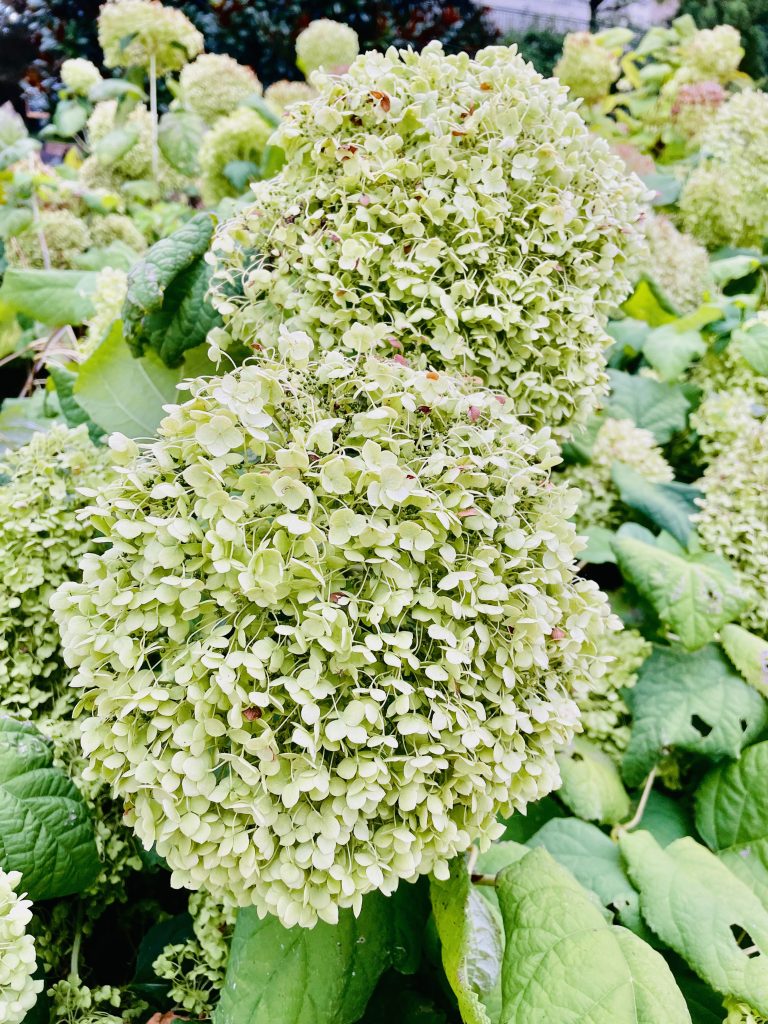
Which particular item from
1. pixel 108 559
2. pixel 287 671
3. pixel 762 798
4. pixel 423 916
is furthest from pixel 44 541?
pixel 762 798

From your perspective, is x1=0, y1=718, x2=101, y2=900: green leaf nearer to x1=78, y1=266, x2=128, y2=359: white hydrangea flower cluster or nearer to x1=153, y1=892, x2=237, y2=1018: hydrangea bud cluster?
x1=153, y1=892, x2=237, y2=1018: hydrangea bud cluster

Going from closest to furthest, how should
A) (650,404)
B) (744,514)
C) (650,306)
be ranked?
(744,514), (650,404), (650,306)

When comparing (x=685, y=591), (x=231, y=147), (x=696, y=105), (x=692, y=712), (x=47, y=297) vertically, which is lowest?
(x=692, y=712)

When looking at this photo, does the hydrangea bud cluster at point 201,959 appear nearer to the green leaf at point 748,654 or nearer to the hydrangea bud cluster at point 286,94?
the green leaf at point 748,654

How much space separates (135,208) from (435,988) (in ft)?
7.17

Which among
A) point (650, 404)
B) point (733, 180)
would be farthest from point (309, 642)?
point (733, 180)

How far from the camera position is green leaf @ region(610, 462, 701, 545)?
46.9 inches

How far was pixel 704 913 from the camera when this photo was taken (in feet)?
2.52

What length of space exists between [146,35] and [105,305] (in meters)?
1.15

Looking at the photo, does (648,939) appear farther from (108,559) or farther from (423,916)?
(108,559)

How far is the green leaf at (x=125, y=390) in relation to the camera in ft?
Result: 3.28

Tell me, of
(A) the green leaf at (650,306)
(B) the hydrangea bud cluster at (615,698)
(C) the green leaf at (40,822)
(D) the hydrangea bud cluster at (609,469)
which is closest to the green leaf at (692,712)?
(B) the hydrangea bud cluster at (615,698)

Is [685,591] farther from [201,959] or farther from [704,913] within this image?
[201,959]

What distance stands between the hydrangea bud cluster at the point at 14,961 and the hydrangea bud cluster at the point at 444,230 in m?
0.54
